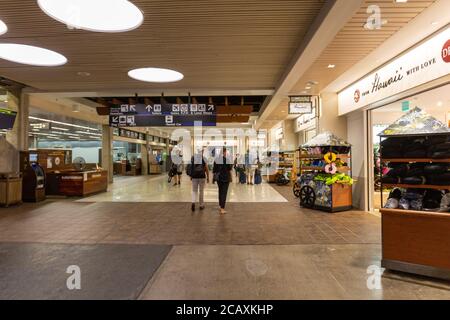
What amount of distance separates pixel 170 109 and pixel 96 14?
4.01 meters

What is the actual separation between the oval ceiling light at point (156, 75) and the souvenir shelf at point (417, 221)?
4.56m

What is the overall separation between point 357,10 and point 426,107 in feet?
18.7

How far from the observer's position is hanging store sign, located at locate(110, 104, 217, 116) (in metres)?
7.77

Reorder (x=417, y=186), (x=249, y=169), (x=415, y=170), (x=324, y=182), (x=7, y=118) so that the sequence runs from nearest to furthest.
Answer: (x=417, y=186), (x=415, y=170), (x=324, y=182), (x=7, y=118), (x=249, y=169)

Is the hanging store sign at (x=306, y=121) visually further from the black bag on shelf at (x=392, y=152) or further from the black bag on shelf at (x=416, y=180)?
the black bag on shelf at (x=416, y=180)

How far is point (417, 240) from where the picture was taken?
2943 mm

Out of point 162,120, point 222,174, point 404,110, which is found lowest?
point 222,174

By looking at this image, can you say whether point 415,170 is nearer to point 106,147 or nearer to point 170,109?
point 170,109

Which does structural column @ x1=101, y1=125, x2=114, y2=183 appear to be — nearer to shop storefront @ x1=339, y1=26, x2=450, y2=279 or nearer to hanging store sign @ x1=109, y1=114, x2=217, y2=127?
hanging store sign @ x1=109, y1=114, x2=217, y2=127

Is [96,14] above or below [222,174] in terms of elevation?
above

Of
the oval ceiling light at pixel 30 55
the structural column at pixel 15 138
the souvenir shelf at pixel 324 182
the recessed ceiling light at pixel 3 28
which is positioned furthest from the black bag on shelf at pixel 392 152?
the structural column at pixel 15 138

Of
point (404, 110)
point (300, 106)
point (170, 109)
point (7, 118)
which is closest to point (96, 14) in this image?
point (170, 109)

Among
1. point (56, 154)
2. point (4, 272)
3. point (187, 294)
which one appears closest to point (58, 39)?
point (4, 272)

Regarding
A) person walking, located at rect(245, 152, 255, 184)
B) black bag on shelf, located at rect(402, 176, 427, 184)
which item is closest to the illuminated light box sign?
black bag on shelf, located at rect(402, 176, 427, 184)
